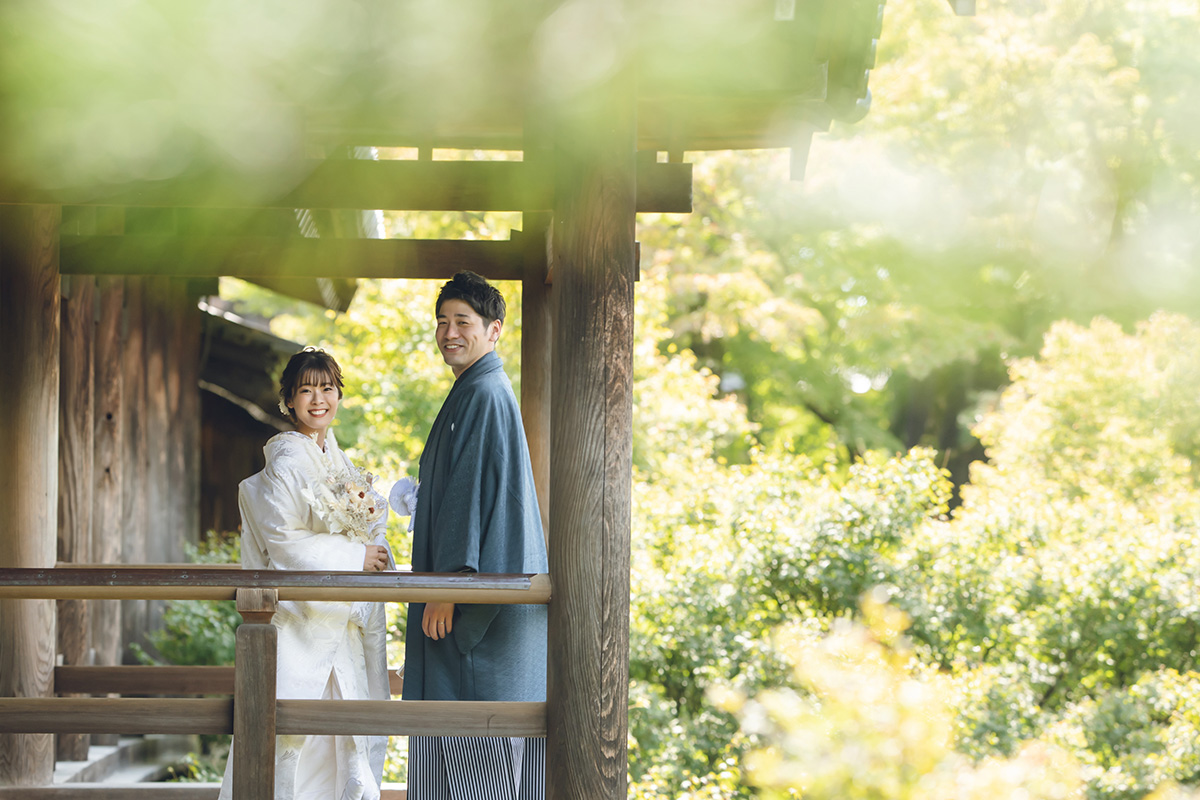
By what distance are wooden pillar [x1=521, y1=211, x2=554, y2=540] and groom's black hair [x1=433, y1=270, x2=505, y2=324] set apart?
3.41 feet

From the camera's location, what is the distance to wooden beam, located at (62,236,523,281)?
152 inches

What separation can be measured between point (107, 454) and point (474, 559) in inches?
154

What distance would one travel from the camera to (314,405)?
9.87ft

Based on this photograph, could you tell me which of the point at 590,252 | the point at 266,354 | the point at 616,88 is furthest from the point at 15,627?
the point at 266,354

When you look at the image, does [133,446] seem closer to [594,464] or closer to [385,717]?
[385,717]

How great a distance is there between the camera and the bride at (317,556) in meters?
2.91

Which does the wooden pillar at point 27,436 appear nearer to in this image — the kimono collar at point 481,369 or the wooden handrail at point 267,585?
the wooden handrail at point 267,585

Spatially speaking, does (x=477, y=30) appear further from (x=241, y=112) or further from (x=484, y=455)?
(x=484, y=455)

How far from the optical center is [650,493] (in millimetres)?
8453

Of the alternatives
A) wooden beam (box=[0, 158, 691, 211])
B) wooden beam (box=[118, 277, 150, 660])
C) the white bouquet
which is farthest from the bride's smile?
wooden beam (box=[118, 277, 150, 660])

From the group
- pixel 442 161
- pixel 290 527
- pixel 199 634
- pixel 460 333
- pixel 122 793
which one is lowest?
pixel 122 793

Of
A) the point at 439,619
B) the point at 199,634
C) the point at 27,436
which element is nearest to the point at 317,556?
the point at 439,619

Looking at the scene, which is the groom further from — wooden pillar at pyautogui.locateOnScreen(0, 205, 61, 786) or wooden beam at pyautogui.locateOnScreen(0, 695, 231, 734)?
wooden pillar at pyautogui.locateOnScreen(0, 205, 61, 786)

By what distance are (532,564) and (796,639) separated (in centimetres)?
472
